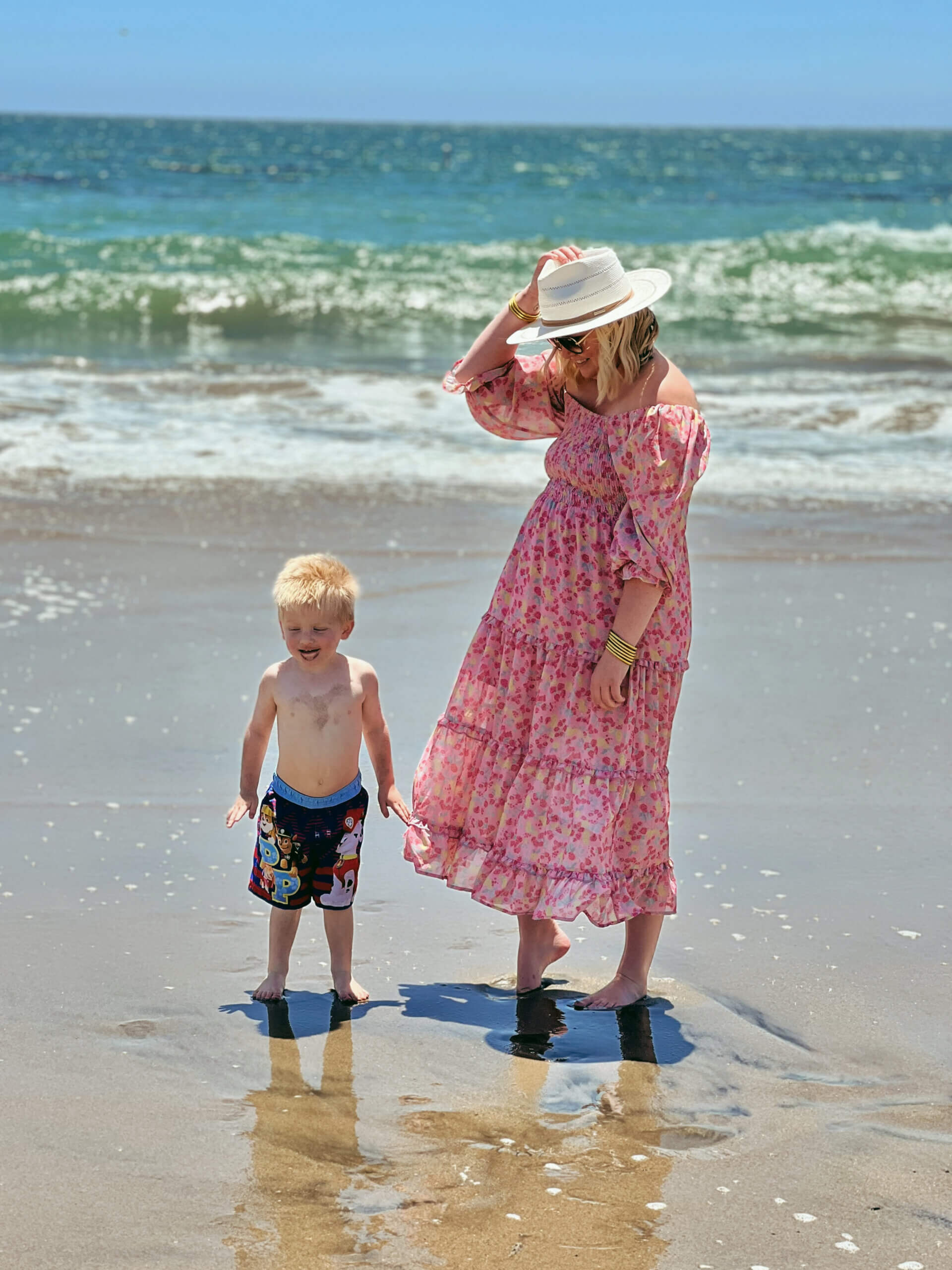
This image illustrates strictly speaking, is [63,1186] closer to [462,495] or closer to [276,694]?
[276,694]

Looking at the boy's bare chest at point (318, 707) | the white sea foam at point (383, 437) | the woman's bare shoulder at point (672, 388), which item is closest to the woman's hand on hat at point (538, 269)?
the woman's bare shoulder at point (672, 388)

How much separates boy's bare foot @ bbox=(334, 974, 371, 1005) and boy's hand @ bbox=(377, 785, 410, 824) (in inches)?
14.5

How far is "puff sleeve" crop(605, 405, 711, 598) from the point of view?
10.2 ft

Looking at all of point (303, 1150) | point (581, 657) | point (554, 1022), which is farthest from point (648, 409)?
point (303, 1150)

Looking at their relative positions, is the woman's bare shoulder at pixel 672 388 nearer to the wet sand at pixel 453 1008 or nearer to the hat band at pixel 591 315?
the hat band at pixel 591 315

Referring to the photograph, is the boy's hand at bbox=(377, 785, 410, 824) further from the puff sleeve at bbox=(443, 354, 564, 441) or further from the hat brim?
the hat brim

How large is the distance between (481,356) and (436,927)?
1.39 metres

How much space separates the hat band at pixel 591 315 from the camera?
3143 mm

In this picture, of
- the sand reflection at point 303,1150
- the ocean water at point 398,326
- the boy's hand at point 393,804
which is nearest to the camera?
the sand reflection at point 303,1150

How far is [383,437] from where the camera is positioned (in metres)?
10.1

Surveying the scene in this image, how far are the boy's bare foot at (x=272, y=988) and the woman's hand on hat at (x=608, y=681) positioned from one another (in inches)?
36.5

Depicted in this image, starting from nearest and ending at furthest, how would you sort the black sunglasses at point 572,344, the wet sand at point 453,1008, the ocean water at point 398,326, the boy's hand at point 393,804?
the wet sand at point 453,1008, the black sunglasses at point 572,344, the boy's hand at point 393,804, the ocean water at point 398,326

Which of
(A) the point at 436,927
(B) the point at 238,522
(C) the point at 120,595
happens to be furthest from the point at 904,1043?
(B) the point at 238,522

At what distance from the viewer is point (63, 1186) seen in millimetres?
2449
